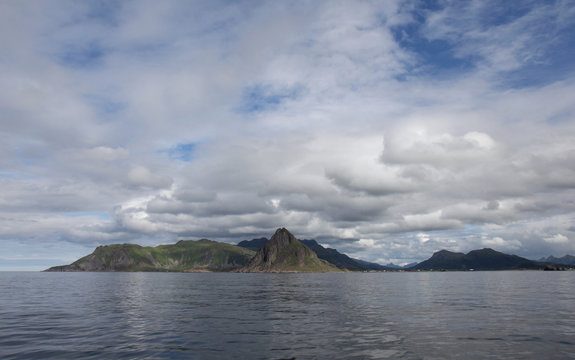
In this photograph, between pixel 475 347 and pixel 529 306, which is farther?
pixel 529 306

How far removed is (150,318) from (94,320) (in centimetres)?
713

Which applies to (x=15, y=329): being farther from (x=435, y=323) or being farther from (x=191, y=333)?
(x=435, y=323)

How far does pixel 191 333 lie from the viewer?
38281 millimetres

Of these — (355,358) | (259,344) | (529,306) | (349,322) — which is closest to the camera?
(355,358)

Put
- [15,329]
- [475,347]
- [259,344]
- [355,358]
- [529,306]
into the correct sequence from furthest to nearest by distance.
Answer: [529,306] < [15,329] < [259,344] < [475,347] < [355,358]

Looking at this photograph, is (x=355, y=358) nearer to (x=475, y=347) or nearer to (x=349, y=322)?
(x=475, y=347)

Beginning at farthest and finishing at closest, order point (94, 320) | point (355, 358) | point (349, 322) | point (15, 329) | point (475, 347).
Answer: point (94, 320) < point (349, 322) < point (15, 329) < point (475, 347) < point (355, 358)

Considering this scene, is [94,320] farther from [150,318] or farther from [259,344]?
[259,344]

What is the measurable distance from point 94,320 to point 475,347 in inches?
1813

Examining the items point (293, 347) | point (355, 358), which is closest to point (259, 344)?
point (293, 347)

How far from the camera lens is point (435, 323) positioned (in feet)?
140

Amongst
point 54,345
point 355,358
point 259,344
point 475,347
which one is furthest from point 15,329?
point 475,347

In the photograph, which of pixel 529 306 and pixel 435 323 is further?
pixel 529 306

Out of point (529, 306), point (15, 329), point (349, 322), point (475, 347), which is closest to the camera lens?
point (475, 347)
